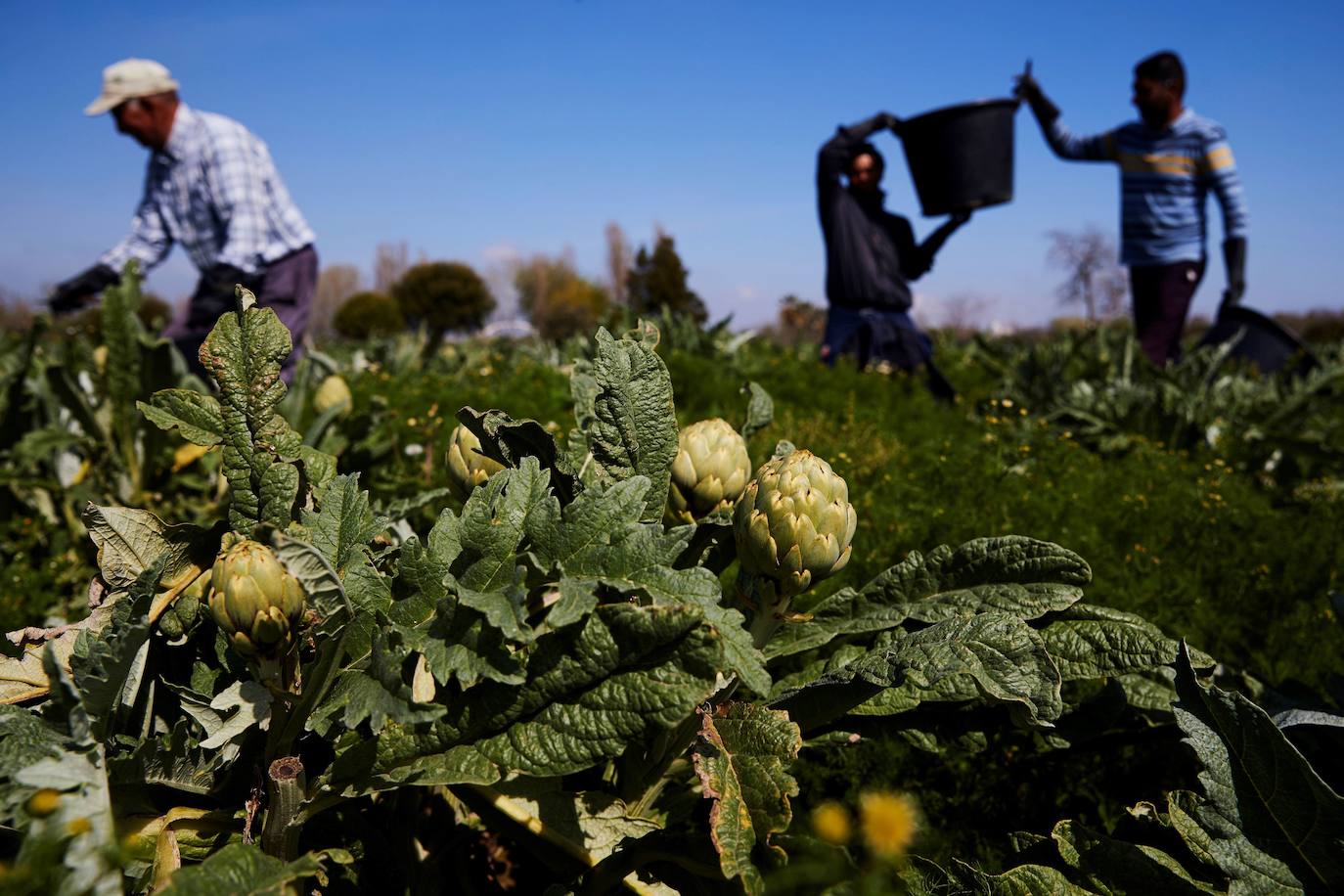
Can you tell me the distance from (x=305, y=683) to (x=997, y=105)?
5.70 m

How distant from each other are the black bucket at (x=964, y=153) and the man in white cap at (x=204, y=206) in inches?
152

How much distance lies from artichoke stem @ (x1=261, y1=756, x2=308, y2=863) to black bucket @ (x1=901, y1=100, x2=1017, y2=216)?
5.61 m

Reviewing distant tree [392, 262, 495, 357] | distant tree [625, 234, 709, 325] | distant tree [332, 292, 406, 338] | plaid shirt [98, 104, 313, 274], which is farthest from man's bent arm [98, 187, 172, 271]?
distant tree [392, 262, 495, 357]

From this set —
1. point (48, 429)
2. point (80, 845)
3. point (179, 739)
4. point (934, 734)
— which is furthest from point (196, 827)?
point (48, 429)

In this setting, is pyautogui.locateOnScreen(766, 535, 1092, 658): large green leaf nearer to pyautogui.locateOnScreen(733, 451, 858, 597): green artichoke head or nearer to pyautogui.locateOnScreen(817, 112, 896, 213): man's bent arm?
pyautogui.locateOnScreen(733, 451, 858, 597): green artichoke head

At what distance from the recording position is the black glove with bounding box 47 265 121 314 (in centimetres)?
401

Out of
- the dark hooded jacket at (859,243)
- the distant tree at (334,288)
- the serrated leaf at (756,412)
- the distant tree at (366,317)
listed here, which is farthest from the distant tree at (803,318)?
the distant tree at (334,288)

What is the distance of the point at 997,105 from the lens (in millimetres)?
5621

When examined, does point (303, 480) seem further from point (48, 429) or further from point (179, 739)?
point (48, 429)

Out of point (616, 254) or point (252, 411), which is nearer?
point (252, 411)

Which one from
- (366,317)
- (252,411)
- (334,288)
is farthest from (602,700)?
(334,288)

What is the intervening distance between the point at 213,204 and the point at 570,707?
179 inches

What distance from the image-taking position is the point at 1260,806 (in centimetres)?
101

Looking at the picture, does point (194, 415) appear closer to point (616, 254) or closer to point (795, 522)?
point (795, 522)
